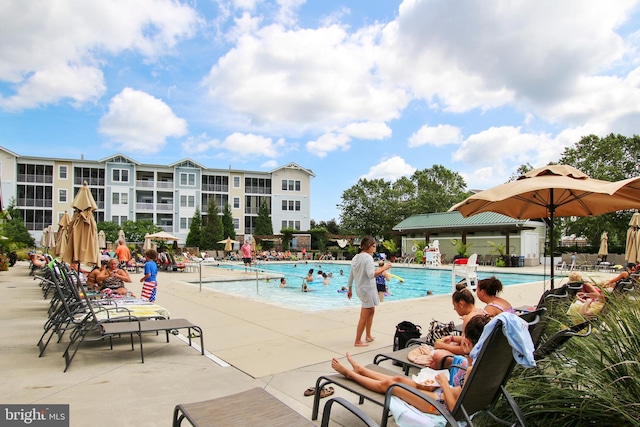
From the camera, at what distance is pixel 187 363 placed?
4.91 meters

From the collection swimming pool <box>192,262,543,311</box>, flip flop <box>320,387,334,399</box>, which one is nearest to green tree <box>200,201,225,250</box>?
swimming pool <box>192,262,543,311</box>

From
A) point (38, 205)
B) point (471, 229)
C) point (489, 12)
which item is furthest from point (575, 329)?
point (38, 205)

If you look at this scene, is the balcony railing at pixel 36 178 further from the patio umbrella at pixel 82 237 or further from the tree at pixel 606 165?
the tree at pixel 606 165

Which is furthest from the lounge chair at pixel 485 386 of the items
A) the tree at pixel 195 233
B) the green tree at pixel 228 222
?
the green tree at pixel 228 222

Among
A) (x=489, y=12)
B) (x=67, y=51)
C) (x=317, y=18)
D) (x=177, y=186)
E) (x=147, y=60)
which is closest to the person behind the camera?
(x=489, y=12)

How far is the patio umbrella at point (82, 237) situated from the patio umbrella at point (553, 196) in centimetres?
656

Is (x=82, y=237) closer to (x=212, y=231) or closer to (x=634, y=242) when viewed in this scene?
(x=634, y=242)

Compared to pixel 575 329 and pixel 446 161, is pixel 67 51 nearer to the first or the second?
pixel 575 329

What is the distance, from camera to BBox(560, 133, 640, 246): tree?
1208 inches

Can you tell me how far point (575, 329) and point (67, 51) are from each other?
1744 centimetres

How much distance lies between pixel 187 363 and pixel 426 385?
3.14 metres

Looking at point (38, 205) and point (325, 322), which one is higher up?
point (38, 205)

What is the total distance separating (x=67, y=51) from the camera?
575 inches

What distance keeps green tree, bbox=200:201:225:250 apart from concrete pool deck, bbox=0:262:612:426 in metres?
33.6
